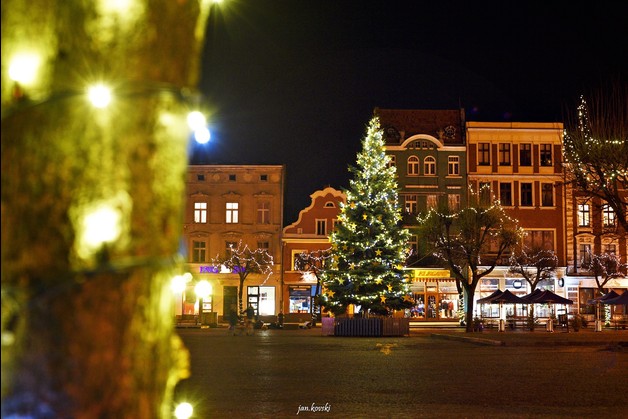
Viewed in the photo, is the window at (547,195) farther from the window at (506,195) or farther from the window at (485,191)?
the window at (485,191)

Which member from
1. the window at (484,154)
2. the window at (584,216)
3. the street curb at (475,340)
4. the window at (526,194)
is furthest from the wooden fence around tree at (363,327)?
the window at (584,216)

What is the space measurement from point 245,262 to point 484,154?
732 inches

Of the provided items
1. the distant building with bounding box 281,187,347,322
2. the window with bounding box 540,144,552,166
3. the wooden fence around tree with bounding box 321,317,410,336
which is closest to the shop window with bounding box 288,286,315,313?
the distant building with bounding box 281,187,347,322

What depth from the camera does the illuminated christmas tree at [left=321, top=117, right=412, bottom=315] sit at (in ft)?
126

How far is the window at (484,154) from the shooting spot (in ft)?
186

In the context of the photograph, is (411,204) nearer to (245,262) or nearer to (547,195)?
(547,195)

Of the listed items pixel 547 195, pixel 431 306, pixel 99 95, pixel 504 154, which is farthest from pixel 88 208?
pixel 547 195

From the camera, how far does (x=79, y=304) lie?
1.53 metres

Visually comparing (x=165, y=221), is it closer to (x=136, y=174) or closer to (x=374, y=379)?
(x=136, y=174)

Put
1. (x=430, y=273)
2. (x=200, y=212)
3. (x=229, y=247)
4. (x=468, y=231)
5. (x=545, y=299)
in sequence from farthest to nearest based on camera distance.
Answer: (x=200, y=212) → (x=229, y=247) → (x=430, y=273) → (x=468, y=231) → (x=545, y=299)

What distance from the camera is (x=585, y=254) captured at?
56344 mm

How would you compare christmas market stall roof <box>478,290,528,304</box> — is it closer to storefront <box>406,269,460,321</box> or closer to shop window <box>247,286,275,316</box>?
storefront <box>406,269,460,321</box>

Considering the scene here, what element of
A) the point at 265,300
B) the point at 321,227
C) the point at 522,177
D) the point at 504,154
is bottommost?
the point at 265,300

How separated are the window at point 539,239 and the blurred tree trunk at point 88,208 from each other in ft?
184
